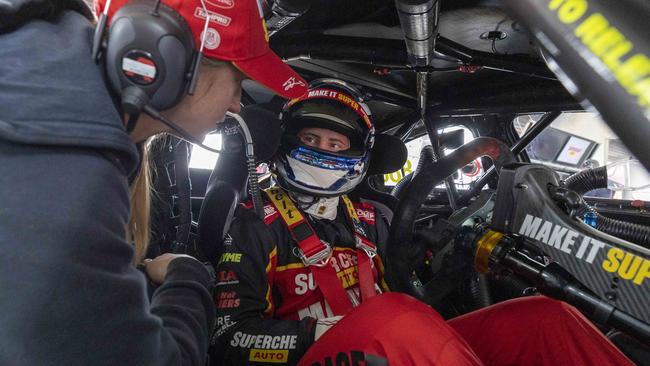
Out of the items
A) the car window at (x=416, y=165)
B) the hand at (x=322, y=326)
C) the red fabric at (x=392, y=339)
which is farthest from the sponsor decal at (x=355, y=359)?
the car window at (x=416, y=165)

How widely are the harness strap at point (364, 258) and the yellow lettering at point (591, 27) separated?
3.49 feet

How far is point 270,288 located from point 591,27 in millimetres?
1107

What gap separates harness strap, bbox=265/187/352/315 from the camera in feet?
4.17

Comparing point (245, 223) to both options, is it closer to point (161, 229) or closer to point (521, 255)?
point (161, 229)

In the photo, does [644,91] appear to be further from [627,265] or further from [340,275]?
[340,275]

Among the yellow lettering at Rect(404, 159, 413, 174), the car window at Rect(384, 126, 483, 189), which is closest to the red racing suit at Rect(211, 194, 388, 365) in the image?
the car window at Rect(384, 126, 483, 189)

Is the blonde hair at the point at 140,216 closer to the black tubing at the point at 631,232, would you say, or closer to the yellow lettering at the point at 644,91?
the yellow lettering at the point at 644,91

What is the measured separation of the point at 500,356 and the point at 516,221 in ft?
1.49

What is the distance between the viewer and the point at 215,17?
66cm

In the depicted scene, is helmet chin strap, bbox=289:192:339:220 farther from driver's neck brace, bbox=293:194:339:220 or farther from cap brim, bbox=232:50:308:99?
cap brim, bbox=232:50:308:99

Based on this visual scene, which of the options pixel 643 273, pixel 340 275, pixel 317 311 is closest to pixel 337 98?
pixel 340 275

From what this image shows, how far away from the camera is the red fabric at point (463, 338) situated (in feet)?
2.68

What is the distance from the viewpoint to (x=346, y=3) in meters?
1.38

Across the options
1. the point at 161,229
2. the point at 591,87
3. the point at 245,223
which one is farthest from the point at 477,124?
the point at 591,87
